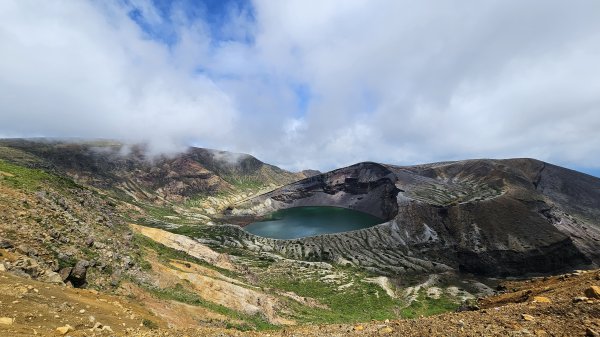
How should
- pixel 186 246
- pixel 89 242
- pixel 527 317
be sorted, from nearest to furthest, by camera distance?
pixel 527 317 → pixel 89 242 → pixel 186 246

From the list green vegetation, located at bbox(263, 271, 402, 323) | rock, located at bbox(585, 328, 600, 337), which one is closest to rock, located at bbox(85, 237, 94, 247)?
rock, located at bbox(585, 328, 600, 337)

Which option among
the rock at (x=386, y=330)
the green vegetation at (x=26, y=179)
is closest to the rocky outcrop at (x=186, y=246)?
the green vegetation at (x=26, y=179)

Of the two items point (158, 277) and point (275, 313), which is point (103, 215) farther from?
point (275, 313)

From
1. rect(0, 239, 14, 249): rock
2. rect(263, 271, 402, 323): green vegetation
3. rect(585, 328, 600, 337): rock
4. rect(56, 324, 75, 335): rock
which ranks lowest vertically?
rect(263, 271, 402, 323): green vegetation

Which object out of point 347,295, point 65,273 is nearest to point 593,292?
point 65,273

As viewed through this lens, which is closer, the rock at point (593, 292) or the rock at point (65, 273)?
the rock at point (593, 292)

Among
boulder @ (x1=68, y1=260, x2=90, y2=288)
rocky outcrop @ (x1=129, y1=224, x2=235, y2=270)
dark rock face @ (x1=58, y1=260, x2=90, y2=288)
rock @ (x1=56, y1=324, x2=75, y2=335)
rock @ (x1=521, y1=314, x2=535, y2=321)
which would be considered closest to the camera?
rock @ (x1=56, y1=324, x2=75, y2=335)

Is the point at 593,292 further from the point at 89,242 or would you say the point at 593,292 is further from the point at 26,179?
the point at 26,179

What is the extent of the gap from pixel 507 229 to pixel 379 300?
388 feet

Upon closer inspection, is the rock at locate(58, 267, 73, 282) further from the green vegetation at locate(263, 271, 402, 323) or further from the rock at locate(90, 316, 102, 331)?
the green vegetation at locate(263, 271, 402, 323)

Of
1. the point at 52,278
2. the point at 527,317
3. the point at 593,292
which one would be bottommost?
the point at 52,278

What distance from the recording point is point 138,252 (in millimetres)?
42531

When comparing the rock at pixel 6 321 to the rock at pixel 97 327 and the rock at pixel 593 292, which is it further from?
the rock at pixel 593 292

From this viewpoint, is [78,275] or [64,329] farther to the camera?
[78,275]
